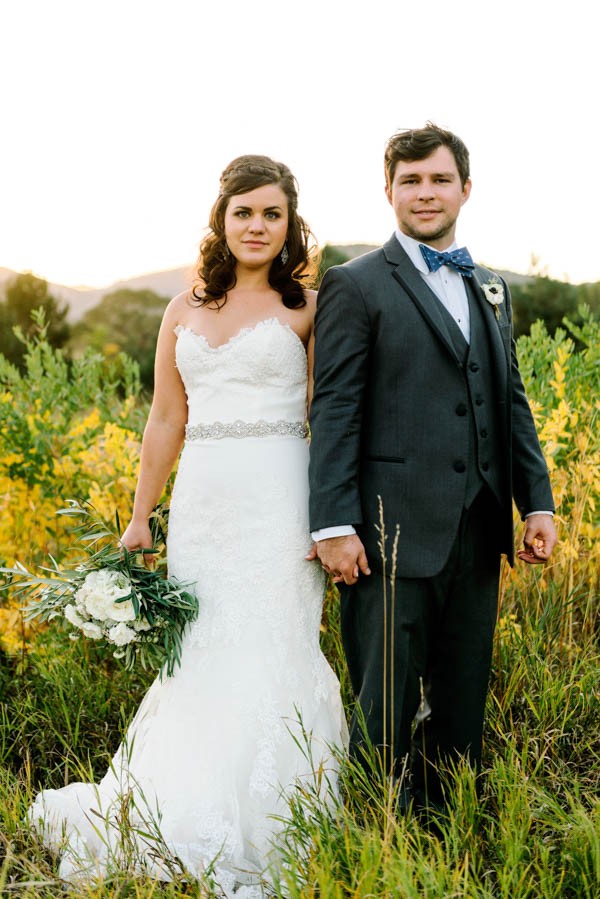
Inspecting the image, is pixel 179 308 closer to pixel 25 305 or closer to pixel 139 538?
pixel 139 538

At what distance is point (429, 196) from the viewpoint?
289 cm

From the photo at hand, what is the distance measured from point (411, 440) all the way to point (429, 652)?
79cm

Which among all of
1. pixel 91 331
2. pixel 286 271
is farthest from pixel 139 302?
pixel 286 271

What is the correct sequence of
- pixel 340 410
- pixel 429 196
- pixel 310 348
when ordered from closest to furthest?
1. pixel 340 410
2. pixel 429 196
3. pixel 310 348

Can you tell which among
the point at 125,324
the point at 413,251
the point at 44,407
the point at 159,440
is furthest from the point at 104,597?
the point at 125,324

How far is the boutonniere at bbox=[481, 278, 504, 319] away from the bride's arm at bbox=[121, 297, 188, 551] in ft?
3.70

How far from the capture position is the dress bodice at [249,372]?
9.83 feet

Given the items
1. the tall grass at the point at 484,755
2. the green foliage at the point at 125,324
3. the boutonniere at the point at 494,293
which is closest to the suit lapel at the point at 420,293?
the boutonniere at the point at 494,293

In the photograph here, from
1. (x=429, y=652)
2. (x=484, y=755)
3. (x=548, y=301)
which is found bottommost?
(x=484, y=755)

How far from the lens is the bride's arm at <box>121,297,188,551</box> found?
3.23 m

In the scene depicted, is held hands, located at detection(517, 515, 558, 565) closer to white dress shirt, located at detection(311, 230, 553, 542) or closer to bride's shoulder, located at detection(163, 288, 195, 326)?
white dress shirt, located at detection(311, 230, 553, 542)

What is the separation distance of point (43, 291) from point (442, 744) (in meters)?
25.7

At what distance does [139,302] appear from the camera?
32.0 m

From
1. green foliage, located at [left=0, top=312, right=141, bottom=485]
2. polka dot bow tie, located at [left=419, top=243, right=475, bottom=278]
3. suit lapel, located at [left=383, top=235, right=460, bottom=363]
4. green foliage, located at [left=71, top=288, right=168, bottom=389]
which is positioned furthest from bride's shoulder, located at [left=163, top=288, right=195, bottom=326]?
green foliage, located at [left=71, top=288, right=168, bottom=389]
